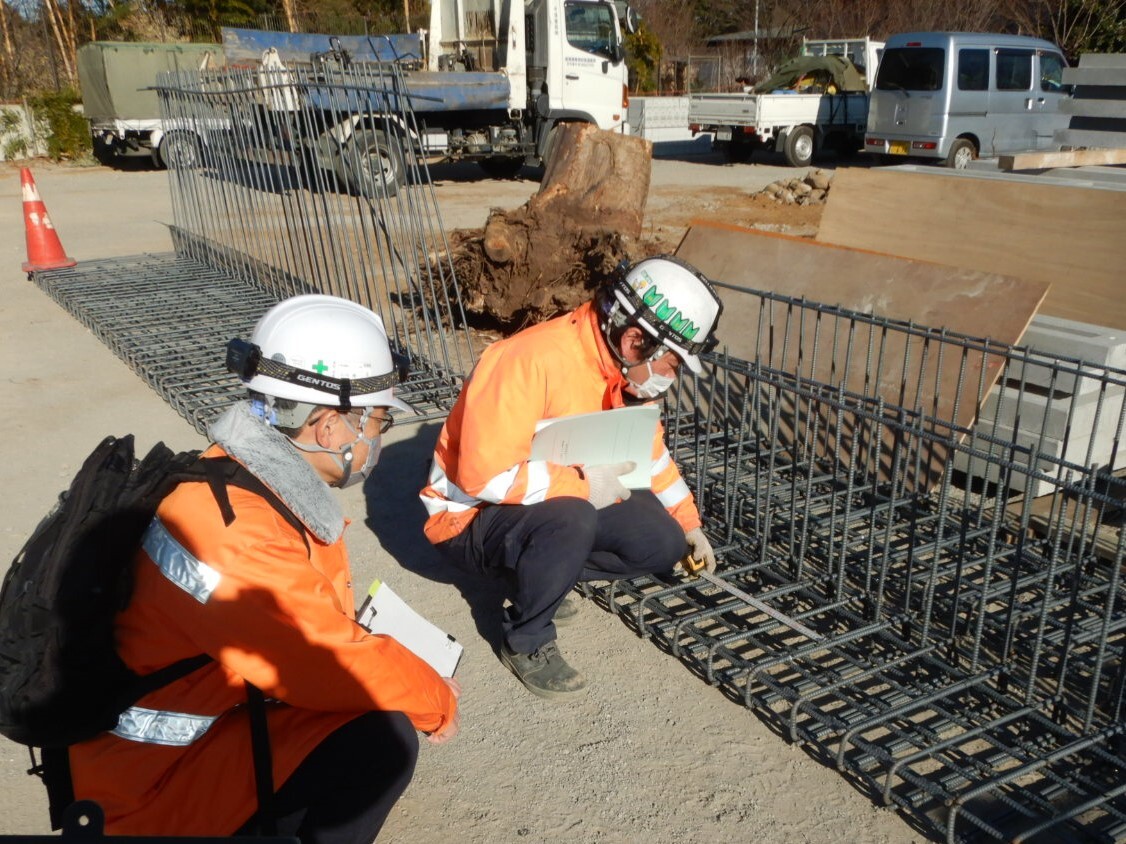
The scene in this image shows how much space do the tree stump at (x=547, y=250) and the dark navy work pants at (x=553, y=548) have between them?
12.5 ft

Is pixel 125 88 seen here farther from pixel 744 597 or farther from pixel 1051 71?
pixel 744 597

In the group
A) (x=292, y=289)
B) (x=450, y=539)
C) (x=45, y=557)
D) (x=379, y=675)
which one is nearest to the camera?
(x=45, y=557)

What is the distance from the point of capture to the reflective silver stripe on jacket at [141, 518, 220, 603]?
71.1 inches

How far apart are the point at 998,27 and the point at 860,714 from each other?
29501 millimetres

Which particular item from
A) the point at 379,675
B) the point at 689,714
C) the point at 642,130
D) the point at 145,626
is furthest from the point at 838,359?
the point at 642,130

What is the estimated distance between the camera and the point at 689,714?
10.3 feet

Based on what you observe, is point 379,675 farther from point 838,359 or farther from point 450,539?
point 838,359

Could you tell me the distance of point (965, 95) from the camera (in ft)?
52.0

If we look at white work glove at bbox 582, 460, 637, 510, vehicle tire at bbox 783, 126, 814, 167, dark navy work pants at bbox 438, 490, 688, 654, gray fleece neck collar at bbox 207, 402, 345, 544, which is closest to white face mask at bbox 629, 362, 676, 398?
white work glove at bbox 582, 460, 637, 510

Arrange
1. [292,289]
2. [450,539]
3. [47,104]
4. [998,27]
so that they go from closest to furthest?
[450,539], [292,289], [47,104], [998,27]

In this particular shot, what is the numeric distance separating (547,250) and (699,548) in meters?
4.25

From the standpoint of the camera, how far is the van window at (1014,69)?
16031 mm

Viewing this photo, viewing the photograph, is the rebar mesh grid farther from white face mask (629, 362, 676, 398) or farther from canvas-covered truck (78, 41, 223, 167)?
canvas-covered truck (78, 41, 223, 167)

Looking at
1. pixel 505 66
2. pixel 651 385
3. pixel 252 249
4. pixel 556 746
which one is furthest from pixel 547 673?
pixel 505 66
